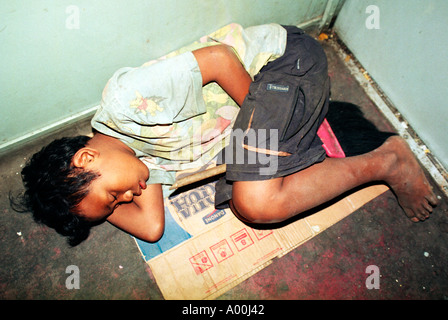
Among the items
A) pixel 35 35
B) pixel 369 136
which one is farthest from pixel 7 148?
pixel 369 136

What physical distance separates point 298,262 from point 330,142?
55 cm

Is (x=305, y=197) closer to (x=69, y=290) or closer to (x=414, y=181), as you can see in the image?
(x=414, y=181)

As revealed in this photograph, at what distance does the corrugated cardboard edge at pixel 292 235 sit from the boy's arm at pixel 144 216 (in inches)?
4.8

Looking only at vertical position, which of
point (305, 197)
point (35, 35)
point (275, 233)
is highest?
point (35, 35)

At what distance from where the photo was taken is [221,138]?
3.64ft

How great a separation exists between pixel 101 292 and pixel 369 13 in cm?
173

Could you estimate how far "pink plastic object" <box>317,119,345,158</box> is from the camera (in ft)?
3.93

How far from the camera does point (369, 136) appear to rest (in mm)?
1263

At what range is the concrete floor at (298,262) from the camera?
1.12m

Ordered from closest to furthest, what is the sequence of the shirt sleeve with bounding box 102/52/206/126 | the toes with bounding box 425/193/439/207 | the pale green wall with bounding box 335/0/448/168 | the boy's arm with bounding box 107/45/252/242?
the shirt sleeve with bounding box 102/52/206/126 → the boy's arm with bounding box 107/45/252/242 → the pale green wall with bounding box 335/0/448/168 → the toes with bounding box 425/193/439/207
